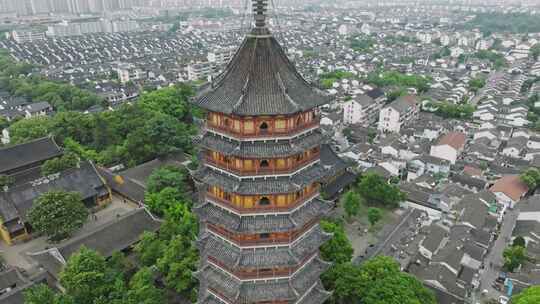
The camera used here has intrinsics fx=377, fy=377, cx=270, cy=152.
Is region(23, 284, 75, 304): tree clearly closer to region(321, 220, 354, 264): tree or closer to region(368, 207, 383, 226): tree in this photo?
region(321, 220, 354, 264): tree

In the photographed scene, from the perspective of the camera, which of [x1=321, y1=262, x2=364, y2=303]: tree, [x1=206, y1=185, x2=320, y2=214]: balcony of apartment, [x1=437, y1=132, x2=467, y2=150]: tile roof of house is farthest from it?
[x1=437, y1=132, x2=467, y2=150]: tile roof of house

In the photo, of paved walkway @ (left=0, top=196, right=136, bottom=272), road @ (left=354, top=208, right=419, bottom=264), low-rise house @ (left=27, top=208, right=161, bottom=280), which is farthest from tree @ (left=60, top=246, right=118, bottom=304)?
road @ (left=354, top=208, right=419, bottom=264)

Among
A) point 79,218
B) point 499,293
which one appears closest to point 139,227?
point 79,218

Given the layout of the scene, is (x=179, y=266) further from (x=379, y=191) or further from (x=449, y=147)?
(x=449, y=147)

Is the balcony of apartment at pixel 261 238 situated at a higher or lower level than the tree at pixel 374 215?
higher

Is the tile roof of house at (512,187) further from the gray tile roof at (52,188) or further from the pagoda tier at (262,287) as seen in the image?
the gray tile roof at (52,188)

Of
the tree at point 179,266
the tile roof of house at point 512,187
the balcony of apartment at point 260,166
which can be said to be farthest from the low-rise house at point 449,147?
the balcony of apartment at point 260,166
